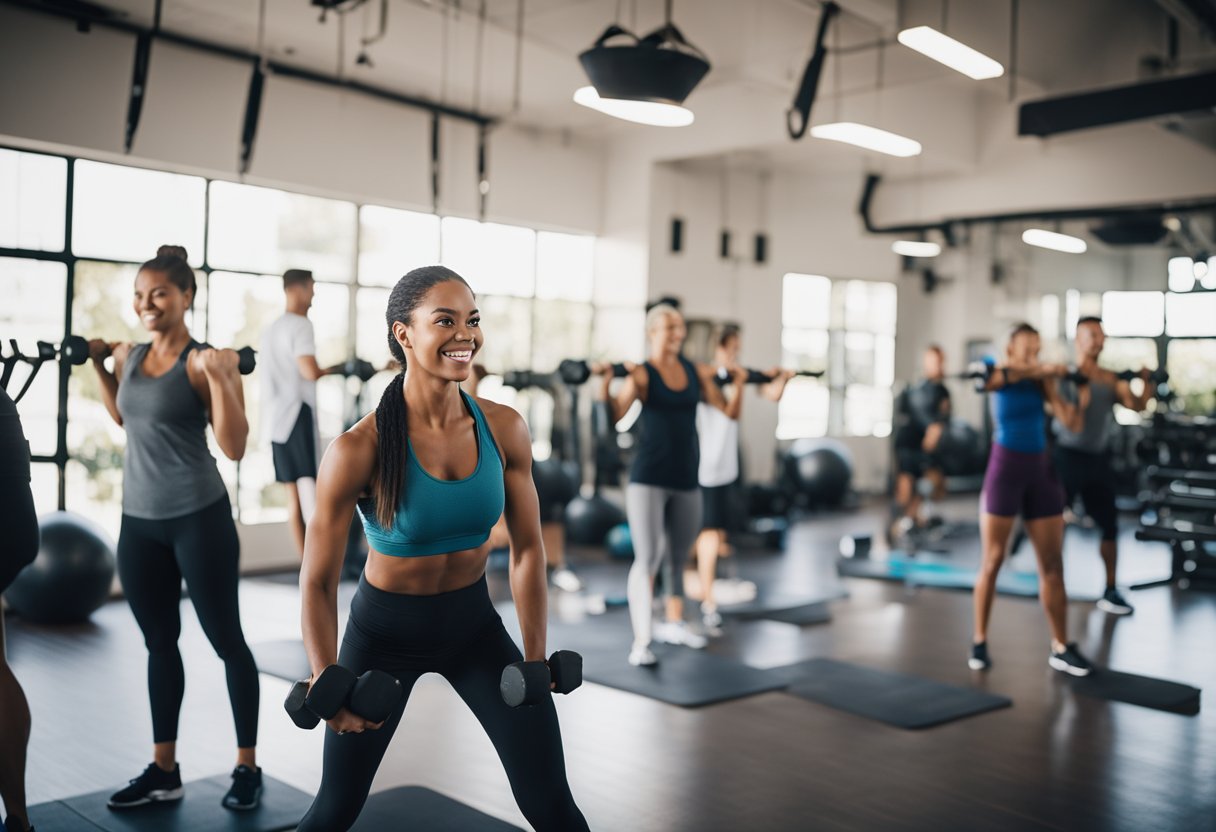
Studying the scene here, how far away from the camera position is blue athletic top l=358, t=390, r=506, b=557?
189 cm

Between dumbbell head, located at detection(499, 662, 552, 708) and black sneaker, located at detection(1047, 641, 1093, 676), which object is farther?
black sneaker, located at detection(1047, 641, 1093, 676)

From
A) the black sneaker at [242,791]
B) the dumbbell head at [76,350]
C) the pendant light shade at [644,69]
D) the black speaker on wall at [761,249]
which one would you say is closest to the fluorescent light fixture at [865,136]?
the pendant light shade at [644,69]

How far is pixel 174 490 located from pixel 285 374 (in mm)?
2066

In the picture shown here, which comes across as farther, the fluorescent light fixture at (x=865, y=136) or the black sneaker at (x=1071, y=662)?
the fluorescent light fixture at (x=865, y=136)

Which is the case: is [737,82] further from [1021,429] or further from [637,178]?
[1021,429]

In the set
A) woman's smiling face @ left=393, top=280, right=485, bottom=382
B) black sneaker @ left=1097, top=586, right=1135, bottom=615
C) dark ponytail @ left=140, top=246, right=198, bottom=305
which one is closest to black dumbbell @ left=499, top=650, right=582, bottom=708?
woman's smiling face @ left=393, top=280, right=485, bottom=382

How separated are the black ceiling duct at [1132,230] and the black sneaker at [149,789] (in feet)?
29.8

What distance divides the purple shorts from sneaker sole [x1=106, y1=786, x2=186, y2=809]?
3169 millimetres

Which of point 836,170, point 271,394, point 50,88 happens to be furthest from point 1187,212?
point 50,88

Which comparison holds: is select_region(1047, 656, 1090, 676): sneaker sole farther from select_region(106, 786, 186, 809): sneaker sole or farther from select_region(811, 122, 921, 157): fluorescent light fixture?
select_region(106, 786, 186, 809): sneaker sole

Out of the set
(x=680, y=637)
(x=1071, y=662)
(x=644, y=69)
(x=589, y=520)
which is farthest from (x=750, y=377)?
(x=589, y=520)

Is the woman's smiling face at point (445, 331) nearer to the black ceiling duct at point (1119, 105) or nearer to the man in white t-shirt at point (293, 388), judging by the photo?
the man in white t-shirt at point (293, 388)

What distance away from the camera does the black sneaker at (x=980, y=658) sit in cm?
476

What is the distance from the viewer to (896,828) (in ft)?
9.78
